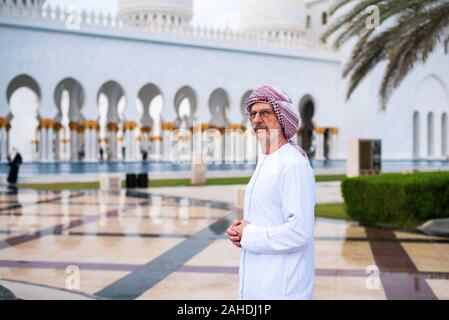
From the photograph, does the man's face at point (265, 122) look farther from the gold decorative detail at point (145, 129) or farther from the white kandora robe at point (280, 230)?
the gold decorative detail at point (145, 129)

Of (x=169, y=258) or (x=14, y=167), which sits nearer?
(x=169, y=258)

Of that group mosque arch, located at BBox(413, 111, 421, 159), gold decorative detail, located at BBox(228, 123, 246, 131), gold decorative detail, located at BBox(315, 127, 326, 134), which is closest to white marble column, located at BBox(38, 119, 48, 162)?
gold decorative detail, located at BBox(228, 123, 246, 131)

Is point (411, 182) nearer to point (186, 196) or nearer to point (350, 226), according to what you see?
point (350, 226)

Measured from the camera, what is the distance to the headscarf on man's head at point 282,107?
1927 millimetres

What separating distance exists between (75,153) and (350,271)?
22992mm

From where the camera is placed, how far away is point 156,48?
2394cm

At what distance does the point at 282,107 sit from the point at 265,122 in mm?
83

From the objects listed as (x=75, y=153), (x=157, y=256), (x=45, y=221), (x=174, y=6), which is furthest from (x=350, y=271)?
(x=174, y=6)

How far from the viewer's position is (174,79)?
2450 cm

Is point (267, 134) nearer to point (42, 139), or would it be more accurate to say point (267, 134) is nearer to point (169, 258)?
point (169, 258)

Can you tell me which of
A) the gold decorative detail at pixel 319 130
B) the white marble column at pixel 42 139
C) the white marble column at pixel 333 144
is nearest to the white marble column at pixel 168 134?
the white marble column at pixel 42 139

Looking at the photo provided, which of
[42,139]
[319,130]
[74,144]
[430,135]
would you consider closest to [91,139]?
[42,139]

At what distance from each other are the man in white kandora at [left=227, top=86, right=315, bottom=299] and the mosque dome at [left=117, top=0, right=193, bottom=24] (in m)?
27.9

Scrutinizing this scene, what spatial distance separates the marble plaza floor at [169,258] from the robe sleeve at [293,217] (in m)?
2.43
